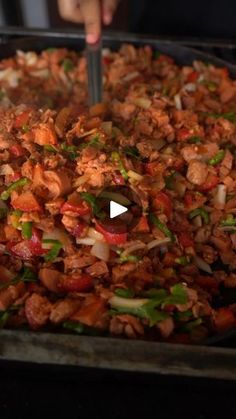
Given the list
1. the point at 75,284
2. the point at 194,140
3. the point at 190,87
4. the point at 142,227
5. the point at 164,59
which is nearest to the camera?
the point at 75,284

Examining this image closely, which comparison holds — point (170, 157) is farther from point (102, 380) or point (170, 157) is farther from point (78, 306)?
point (102, 380)

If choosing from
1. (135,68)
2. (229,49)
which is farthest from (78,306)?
(229,49)

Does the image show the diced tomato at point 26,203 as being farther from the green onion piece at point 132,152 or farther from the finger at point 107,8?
the finger at point 107,8

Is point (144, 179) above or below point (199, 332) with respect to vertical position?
above

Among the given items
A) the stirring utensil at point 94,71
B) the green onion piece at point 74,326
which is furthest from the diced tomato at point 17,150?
the green onion piece at point 74,326

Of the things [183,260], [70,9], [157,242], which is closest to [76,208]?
[157,242]

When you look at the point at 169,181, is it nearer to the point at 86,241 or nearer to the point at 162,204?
the point at 162,204

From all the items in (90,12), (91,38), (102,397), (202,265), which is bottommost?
(102,397)
